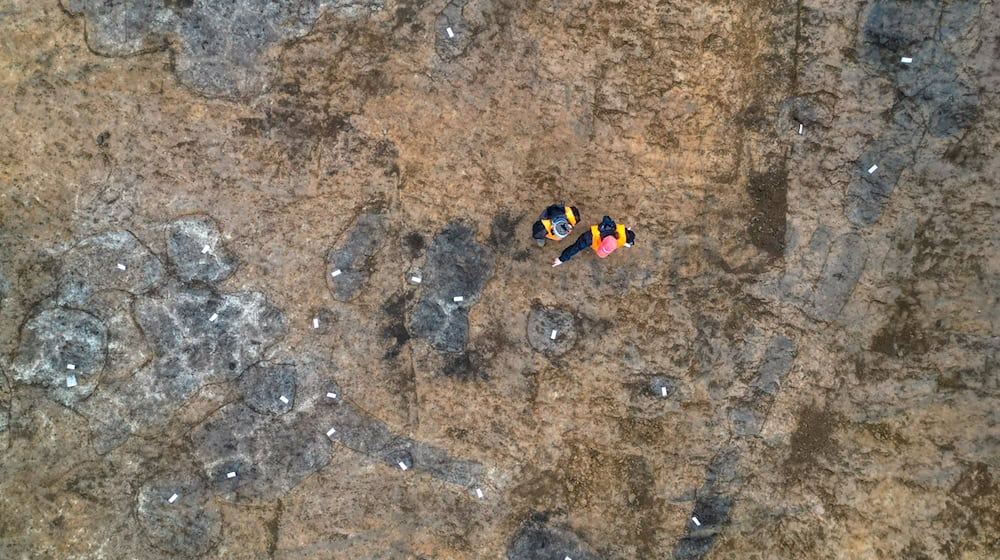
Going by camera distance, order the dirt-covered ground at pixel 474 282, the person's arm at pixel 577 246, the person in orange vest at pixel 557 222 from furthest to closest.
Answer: the dirt-covered ground at pixel 474 282 → the person's arm at pixel 577 246 → the person in orange vest at pixel 557 222

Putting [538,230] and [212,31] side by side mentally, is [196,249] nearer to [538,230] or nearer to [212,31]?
[212,31]

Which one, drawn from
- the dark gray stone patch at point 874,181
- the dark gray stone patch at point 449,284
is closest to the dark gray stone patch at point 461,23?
the dark gray stone patch at point 449,284

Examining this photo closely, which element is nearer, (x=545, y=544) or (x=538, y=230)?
(x=538, y=230)

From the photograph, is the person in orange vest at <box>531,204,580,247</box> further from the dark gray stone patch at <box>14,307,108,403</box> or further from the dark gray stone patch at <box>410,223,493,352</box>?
the dark gray stone patch at <box>14,307,108,403</box>

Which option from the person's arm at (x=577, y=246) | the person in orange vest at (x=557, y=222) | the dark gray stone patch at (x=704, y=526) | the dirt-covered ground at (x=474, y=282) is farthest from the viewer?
the dark gray stone patch at (x=704, y=526)

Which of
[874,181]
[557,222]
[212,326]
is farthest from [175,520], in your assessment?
[874,181]

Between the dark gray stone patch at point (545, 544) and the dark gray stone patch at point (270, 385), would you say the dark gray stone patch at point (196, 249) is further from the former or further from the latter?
the dark gray stone patch at point (545, 544)

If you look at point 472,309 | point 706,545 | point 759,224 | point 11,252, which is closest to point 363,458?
point 472,309

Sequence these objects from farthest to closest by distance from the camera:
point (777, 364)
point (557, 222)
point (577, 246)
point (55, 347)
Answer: point (777, 364)
point (55, 347)
point (577, 246)
point (557, 222)
